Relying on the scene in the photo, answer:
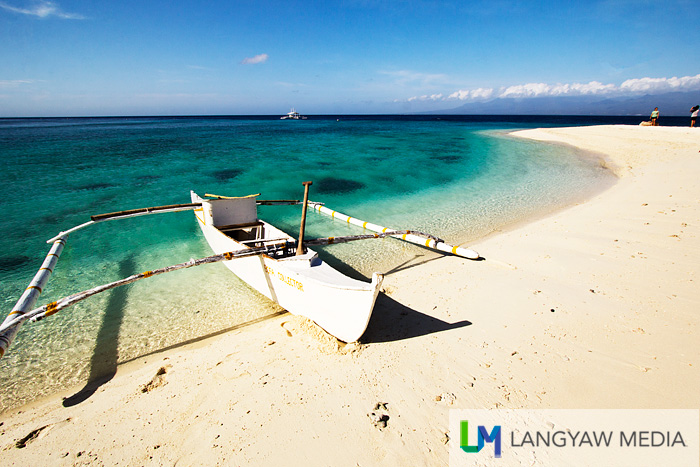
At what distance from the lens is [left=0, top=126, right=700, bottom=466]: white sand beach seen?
354 centimetres

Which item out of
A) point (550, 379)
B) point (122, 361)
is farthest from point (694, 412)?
point (122, 361)

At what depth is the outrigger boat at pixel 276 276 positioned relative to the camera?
4.61 metres

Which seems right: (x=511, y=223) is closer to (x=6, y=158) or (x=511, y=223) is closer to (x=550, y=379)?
(x=550, y=379)

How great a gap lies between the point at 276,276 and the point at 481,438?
13.7 feet

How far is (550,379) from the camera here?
4.10m

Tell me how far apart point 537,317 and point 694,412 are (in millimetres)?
2082

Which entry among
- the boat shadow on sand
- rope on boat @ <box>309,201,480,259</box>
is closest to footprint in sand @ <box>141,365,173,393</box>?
the boat shadow on sand

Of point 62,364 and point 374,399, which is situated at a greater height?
point 374,399

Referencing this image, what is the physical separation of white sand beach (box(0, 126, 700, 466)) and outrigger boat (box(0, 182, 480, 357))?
55cm

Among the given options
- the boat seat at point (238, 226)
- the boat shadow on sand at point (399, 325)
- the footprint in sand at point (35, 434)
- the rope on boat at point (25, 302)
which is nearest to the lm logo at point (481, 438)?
the boat shadow on sand at point (399, 325)

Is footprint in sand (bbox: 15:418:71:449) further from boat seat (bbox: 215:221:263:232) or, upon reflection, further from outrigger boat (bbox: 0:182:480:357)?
boat seat (bbox: 215:221:263:232)

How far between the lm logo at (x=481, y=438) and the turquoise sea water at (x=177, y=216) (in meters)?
4.38

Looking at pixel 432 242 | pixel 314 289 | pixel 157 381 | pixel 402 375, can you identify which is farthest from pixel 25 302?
pixel 432 242

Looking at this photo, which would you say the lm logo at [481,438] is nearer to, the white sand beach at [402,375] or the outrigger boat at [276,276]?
the white sand beach at [402,375]
